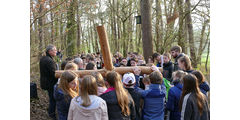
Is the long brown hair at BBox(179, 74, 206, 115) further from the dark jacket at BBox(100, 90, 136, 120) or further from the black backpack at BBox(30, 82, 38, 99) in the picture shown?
the black backpack at BBox(30, 82, 38, 99)

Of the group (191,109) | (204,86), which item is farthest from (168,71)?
(191,109)

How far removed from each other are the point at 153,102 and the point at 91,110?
1296 mm

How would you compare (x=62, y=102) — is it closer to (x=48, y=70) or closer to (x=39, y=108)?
(x=48, y=70)

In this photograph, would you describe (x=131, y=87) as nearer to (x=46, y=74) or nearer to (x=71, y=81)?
(x=71, y=81)

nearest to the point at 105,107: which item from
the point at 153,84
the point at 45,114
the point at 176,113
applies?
the point at 153,84

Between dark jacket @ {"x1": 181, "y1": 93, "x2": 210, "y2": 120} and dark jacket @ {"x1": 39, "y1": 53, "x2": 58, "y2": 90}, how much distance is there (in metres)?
3.33

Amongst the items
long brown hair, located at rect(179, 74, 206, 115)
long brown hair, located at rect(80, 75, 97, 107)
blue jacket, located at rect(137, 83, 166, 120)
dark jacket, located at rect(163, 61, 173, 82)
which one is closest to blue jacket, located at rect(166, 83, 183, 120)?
blue jacket, located at rect(137, 83, 166, 120)

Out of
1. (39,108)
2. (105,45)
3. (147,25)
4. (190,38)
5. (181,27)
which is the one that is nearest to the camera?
(105,45)

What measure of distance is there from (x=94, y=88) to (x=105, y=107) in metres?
0.30

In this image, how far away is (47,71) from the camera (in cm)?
506

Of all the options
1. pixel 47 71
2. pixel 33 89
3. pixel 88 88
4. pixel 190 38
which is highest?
pixel 190 38

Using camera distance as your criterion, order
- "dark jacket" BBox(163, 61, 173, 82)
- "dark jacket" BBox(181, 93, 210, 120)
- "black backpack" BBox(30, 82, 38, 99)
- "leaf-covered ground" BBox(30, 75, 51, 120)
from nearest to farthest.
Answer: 1. "dark jacket" BBox(181, 93, 210, 120)
2. "dark jacket" BBox(163, 61, 173, 82)
3. "leaf-covered ground" BBox(30, 75, 51, 120)
4. "black backpack" BBox(30, 82, 38, 99)

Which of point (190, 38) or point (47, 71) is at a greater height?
point (190, 38)

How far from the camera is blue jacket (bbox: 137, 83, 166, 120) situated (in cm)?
349
